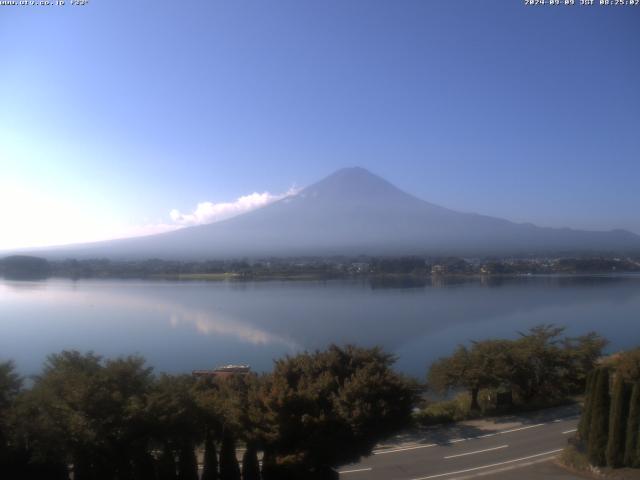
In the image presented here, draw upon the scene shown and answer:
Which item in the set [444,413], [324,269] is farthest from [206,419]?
A: [324,269]

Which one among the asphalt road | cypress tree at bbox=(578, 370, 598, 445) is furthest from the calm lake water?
cypress tree at bbox=(578, 370, 598, 445)

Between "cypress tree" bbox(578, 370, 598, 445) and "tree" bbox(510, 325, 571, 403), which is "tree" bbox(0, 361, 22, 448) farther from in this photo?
"tree" bbox(510, 325, 571, 403)

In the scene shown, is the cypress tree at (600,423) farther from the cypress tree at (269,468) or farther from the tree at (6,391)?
the tree at (6,391)

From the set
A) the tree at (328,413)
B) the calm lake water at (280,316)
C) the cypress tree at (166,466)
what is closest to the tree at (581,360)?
the calm lake water at (280,316)

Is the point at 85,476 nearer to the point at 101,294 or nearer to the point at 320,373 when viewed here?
the point at 320,373

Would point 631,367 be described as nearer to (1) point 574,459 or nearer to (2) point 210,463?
(1) point 574,459
